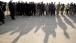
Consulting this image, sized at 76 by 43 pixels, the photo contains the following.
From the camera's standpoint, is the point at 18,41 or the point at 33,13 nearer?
the point at 18,41

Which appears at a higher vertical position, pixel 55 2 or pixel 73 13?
pixel 55 2

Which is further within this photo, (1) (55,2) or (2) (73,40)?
(1) (55,2)

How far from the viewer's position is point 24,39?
883 centimetres

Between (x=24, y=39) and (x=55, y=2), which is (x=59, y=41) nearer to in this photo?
(x=24, y=39)

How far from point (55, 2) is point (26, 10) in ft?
11.2

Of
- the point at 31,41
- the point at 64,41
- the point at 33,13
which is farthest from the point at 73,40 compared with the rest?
the point at 33,13

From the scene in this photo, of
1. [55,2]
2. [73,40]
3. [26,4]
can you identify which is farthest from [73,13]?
[73,40]

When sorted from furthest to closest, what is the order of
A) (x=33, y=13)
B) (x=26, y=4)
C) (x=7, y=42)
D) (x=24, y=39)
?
(x=33, y=13) < (x=26, y=4) < (x=24, y=39) < (x=7, y=42)

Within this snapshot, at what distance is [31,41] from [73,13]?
15.2 meters

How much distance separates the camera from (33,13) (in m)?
22.6

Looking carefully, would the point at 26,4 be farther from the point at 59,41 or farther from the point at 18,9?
the point at 59,41

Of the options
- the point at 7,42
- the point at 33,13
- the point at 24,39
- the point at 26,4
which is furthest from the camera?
the point at 33,13

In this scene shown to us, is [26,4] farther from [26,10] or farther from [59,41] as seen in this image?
[59,41]

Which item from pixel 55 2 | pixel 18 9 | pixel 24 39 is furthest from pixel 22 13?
pixel 24 39
